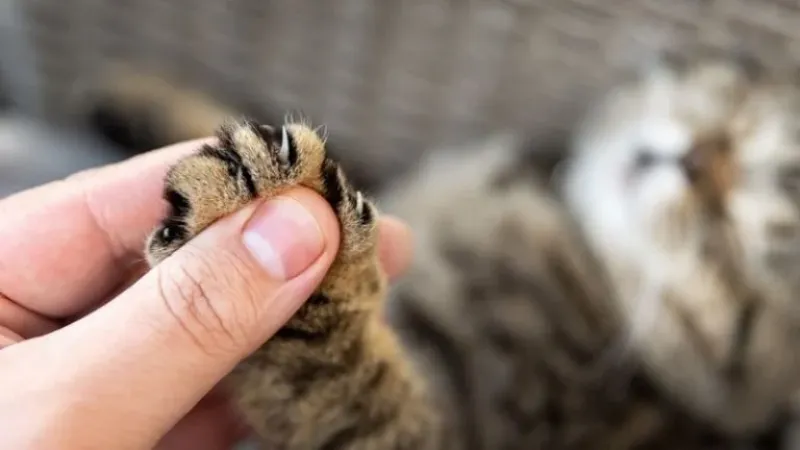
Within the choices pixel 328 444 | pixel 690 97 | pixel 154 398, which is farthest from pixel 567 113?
pixel 154 398

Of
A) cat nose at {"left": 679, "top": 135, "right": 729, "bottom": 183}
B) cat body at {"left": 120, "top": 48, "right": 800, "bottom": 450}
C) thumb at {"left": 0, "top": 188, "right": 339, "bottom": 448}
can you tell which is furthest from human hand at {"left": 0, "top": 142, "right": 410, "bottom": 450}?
cat nose at {"left": 679, "top": 135, "right": 729, "bottom": 183}

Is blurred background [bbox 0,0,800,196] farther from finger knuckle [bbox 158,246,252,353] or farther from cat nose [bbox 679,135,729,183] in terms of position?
finger knuckle [bbox 158,246,252,353]

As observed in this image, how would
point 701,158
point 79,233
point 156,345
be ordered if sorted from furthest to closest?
point 701,158 < point 79,233 < point 156,345

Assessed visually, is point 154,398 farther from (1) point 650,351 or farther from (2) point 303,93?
(2) point 303,93

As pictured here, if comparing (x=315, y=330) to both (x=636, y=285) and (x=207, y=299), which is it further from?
(x=636, y=285)

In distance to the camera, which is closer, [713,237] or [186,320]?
[186,320]

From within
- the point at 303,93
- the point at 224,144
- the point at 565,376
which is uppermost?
the point at 224,144


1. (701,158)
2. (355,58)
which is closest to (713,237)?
(701,158)
